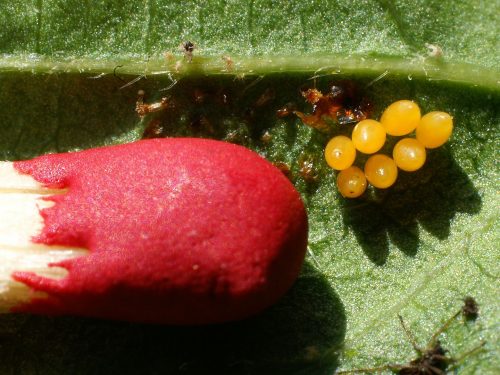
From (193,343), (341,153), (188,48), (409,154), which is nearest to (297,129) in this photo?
(341,153)

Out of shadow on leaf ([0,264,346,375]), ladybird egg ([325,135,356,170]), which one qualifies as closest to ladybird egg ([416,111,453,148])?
ladybird egg ([325,135,356,170])

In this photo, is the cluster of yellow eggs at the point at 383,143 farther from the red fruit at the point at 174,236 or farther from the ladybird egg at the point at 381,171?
the red fruit at the point at 174,236

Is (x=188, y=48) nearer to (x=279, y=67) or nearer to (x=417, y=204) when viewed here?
(x=279, y=67)

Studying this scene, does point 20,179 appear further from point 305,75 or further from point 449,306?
point 449,306

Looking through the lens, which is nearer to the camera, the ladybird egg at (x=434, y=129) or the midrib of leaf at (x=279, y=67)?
Answer: the ladybird egg at (x=434, y=129)

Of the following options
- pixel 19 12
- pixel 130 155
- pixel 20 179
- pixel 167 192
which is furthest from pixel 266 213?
pixel 19 12

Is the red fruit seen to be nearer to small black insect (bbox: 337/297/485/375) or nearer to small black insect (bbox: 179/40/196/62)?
small black insect (bbox: 179/40/196/62)

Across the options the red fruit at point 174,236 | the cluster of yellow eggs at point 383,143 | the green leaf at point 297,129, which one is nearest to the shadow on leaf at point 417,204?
the green leaf at point 297,129
